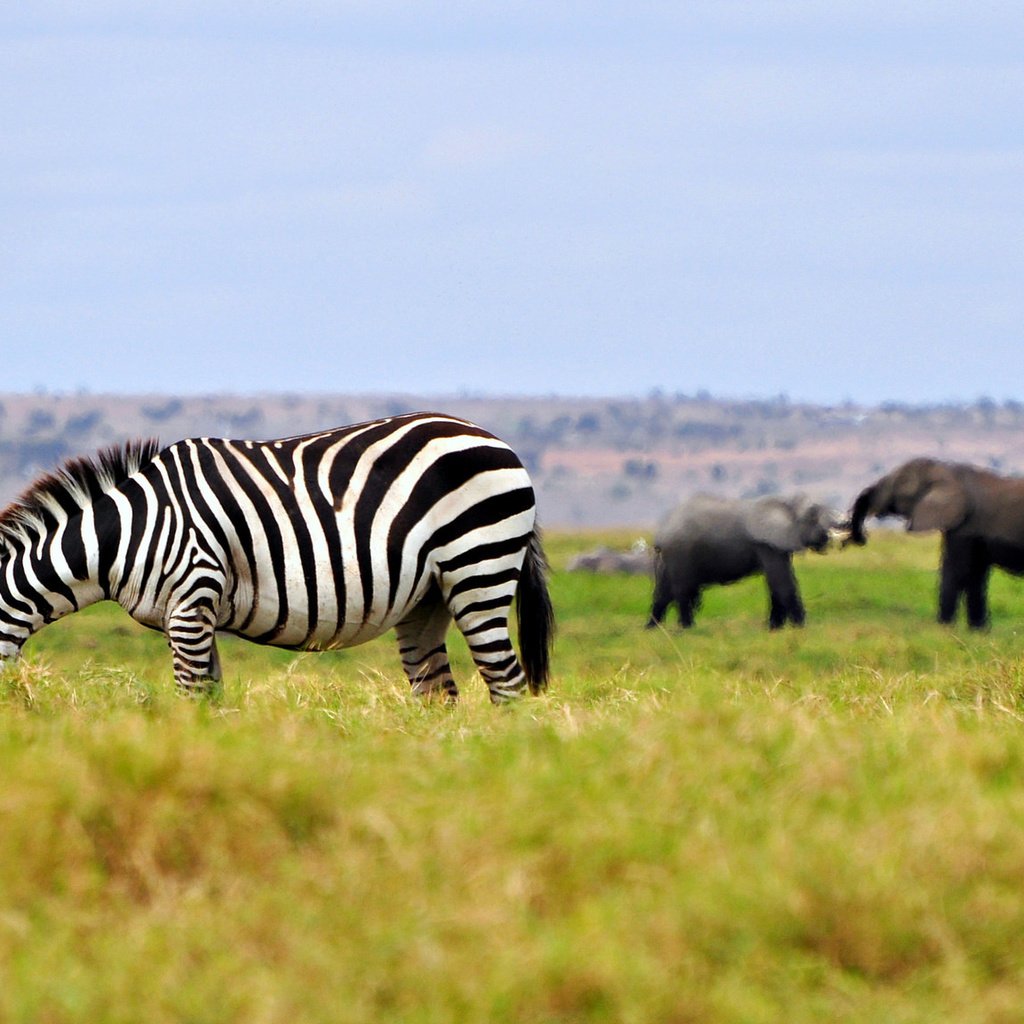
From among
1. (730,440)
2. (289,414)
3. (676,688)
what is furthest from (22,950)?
(289,414)

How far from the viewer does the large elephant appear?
2175 centimetres

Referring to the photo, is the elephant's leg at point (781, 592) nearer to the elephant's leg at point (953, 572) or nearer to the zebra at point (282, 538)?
the elephant's leg at point (953, 572)

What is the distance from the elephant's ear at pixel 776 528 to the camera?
23219mm

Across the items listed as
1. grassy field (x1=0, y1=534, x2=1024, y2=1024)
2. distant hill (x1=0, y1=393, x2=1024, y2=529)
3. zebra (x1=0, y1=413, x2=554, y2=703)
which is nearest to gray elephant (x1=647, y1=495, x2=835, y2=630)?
zebra (x1=0, y1=413, x2=554, y2=703)

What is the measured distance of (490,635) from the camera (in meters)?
8.61

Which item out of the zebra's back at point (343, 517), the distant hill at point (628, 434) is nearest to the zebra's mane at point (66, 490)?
the zebra's back at point (343, 517)

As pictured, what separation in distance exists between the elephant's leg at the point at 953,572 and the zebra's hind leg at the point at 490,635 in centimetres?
1405

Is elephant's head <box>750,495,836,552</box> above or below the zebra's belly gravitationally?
below

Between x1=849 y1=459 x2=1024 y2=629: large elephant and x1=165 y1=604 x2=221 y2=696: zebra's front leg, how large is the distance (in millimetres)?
14907

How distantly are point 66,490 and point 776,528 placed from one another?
1601 centimetres

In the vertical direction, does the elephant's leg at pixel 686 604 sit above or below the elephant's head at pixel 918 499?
below

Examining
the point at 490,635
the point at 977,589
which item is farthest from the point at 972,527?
the point at 490,635

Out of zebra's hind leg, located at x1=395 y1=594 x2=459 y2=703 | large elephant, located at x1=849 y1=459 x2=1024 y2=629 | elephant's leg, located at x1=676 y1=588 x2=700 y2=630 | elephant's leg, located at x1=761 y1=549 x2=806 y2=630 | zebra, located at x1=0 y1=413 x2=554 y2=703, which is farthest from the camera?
elephant's leg, located at x1=676 y1=588 x2=700 y2=630

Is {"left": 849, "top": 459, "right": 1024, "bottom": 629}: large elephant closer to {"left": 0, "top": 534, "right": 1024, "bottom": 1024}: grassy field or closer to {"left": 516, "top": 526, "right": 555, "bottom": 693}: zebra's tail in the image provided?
{"left": 516, "top": 526, "right": 555, "bottom": 693}: zebra's tail
